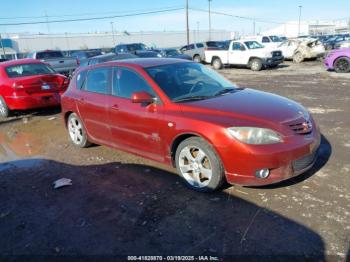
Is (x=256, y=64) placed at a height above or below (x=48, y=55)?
below

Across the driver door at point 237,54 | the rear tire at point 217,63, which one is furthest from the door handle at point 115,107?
the rear tire at point 217,63

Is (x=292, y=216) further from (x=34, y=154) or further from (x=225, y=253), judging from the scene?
(x=34, y=154)

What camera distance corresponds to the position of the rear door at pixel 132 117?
4.95 m

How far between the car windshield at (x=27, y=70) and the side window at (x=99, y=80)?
506 centimetres

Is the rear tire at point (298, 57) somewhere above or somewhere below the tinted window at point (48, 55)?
below

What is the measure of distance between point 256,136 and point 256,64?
1869 centimetres

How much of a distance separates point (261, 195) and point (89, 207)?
2.11 meters

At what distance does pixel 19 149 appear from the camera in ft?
24.3

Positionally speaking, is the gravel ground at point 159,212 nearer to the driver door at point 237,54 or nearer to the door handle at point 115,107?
the door handle at point 115,107

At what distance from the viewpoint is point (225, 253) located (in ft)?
10.9

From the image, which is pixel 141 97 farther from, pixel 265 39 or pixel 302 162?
pixel 265 39

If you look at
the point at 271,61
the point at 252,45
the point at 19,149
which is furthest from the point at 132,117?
the point at 252,45

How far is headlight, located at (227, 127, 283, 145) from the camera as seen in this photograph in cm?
408

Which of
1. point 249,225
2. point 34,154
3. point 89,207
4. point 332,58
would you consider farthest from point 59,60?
point 249,225
